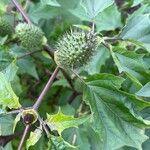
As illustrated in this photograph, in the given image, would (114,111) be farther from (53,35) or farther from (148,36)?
(53,35)

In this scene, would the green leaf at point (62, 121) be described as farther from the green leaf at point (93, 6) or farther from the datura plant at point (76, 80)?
the green leaf at point (93, 6)

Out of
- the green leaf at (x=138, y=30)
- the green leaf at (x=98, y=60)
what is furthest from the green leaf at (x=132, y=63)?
the green leaf at (x=98, y=60)

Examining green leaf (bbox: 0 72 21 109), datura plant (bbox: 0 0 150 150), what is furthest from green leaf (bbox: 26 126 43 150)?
green leaf (bbox: 0 72 21 109)

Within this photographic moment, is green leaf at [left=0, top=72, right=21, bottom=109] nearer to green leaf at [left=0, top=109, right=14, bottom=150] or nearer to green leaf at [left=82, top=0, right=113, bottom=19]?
green leaf at [left=0, top=109, right=14, bottom=150]

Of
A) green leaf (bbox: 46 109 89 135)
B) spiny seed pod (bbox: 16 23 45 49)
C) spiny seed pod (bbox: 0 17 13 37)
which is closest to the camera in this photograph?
green leaf (bbox: 46 109 89 135)

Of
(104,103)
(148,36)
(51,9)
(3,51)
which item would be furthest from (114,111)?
(51,9)

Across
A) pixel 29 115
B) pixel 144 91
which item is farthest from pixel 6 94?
pixel 144 91
